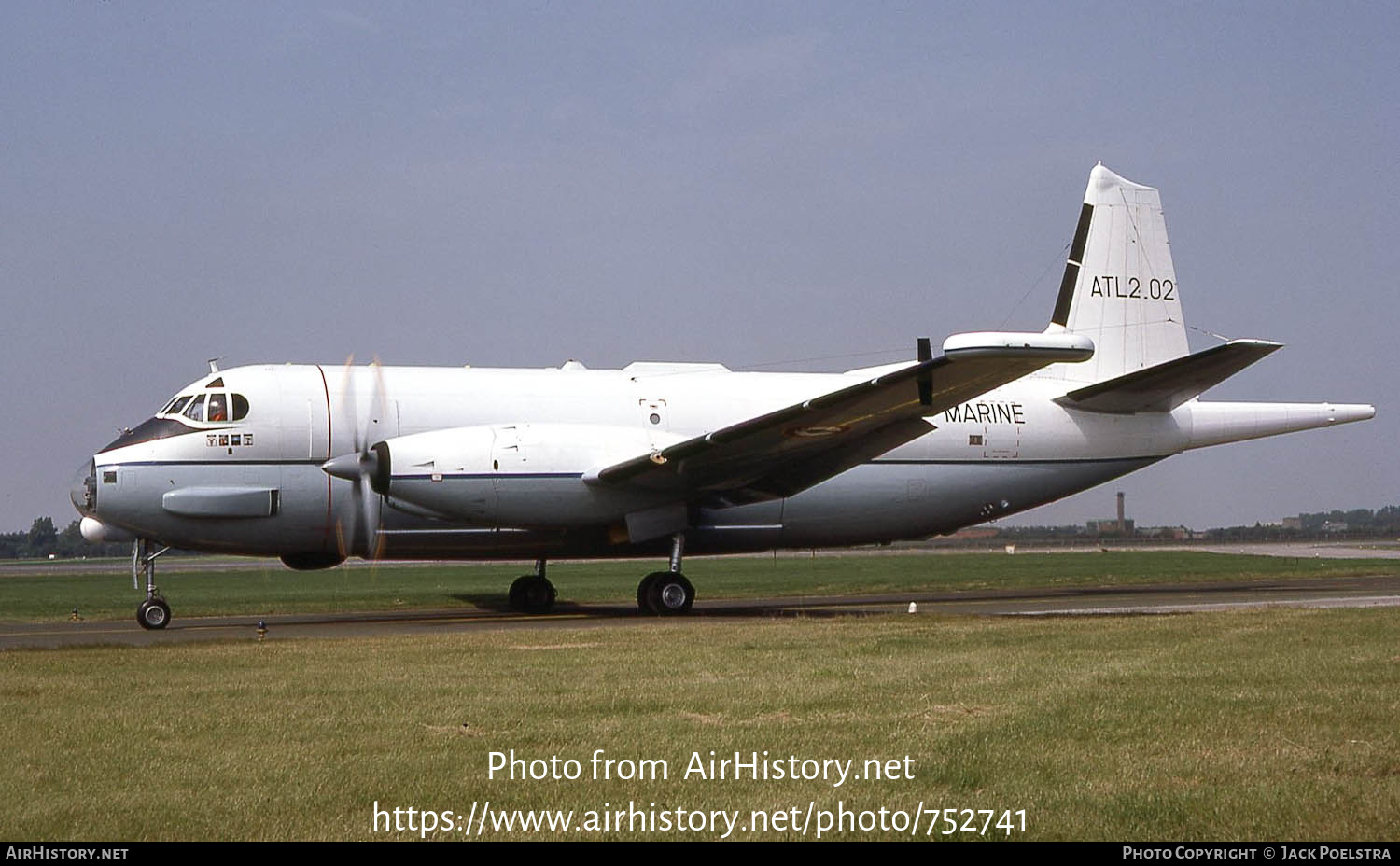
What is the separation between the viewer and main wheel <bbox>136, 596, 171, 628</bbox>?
20.4 meters

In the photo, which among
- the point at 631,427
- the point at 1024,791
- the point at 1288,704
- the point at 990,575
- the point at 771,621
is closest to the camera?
the point at 1024,791

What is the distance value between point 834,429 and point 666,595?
3.94m

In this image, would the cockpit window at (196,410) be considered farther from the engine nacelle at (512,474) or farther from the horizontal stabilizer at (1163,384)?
the horizontal stabilizer at (1163,384)

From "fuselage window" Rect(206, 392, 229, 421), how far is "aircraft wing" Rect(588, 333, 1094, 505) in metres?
6.02

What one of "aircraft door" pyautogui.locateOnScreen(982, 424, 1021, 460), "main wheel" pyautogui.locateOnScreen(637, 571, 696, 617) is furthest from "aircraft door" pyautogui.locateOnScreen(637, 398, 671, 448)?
"aircraft door" pyautogui.locateOnScreen(982, 424, 1021, 460)

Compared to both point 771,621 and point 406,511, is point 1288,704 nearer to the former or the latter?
point 771,621

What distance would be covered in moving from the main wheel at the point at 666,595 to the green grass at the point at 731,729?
6162mm

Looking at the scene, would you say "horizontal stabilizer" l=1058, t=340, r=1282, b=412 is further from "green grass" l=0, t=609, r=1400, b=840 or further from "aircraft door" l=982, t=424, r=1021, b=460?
"green grass" l=0, t=609, r=1400, b=840

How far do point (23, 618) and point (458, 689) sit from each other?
15.9 m

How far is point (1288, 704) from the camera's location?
9.84 metres

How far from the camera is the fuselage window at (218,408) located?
21.0m

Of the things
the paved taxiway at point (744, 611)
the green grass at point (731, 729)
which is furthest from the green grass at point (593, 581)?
the green grass at point (731, 729)

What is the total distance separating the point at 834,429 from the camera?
20578 mm
